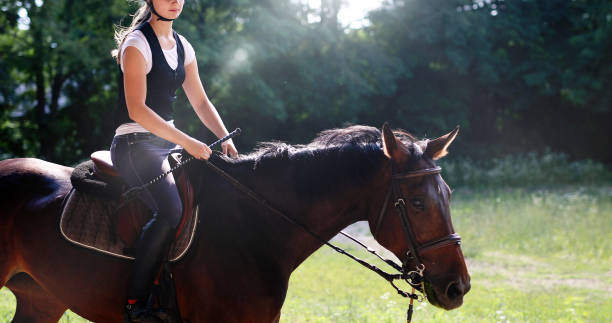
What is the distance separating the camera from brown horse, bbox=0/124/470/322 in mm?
A: 2877

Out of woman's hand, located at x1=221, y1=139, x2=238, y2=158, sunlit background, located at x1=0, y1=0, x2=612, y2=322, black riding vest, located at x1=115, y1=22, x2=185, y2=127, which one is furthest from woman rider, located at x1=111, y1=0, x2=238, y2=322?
sunlit background, located at x1=0, y1=0, x2=612, y2=322

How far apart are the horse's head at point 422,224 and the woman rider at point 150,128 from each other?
1049 mm

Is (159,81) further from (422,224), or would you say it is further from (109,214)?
(422,224)

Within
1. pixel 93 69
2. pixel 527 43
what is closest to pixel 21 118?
pixel 93 69

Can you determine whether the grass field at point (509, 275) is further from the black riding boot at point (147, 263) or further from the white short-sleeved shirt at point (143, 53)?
the white short-sleeved shirt at point (143, 53)

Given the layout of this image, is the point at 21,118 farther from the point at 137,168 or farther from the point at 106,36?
the point at 137,168

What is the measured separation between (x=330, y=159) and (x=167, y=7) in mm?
1271

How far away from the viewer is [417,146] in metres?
3.01

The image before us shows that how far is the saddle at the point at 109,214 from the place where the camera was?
301 centimetres

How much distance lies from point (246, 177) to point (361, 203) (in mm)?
705

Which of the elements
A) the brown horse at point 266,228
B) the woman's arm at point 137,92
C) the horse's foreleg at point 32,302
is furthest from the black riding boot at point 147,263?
the horse's foreleg at point 32,302

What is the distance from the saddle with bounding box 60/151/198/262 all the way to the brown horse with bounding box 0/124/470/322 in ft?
0.23

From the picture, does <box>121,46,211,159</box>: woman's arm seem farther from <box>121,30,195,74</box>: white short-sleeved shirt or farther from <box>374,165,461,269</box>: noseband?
<box>374,165,461,269</box>: noseband

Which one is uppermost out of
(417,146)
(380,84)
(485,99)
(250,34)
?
(250,34)
